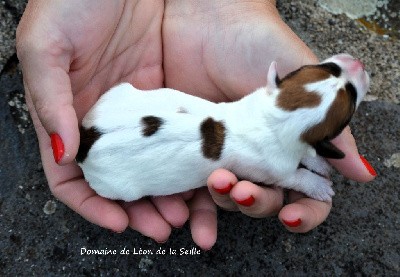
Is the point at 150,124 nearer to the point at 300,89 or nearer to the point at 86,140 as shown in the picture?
the point at 86,140

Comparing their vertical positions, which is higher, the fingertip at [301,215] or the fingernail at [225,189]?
the fingernail at [225,189]

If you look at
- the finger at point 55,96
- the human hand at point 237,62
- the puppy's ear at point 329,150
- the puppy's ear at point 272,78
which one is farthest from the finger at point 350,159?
the finger at point 55,96

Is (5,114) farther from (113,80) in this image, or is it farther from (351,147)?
(351,147)

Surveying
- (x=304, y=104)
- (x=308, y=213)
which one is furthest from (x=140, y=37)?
(x=308, y=213)

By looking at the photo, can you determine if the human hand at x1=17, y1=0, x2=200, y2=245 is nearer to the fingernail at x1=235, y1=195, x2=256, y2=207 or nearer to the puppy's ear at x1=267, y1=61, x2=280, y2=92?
the fingernail at x1=235, y1=195, x2=256, y2=207

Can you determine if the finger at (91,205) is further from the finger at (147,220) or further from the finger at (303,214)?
the finger at (303,214)
